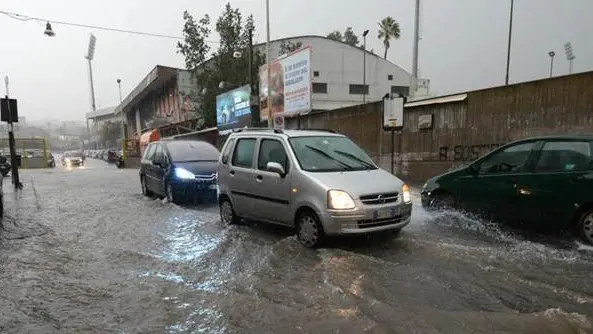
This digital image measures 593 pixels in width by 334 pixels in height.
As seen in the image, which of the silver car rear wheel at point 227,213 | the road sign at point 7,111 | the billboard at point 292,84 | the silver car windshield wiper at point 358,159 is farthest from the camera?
the billboard at point 292,84

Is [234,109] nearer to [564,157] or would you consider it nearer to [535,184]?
[535,184]

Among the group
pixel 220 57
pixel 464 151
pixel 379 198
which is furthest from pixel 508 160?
pixel 220 57

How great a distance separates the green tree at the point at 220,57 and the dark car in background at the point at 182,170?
23.0m

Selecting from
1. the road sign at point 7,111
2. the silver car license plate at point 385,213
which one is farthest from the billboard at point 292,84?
the silver car license plate at point 385,213

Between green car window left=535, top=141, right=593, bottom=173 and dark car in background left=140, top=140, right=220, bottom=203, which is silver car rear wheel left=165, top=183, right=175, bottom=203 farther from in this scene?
green car window left=535, top=141, right=593, bottom=173

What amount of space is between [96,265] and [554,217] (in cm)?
618

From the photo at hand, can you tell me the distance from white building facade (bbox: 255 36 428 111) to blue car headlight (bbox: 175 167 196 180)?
94.9ft

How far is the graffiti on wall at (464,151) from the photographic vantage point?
1149 centimetres

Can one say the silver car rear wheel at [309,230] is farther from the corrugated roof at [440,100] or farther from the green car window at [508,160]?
the corrugated roof at [440,100]

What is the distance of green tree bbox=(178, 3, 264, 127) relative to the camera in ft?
116

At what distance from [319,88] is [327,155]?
34842mm

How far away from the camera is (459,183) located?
7895 mm

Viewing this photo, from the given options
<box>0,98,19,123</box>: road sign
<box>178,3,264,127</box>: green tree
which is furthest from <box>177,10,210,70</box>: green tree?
<box>0,98,19,123</box>: road sign

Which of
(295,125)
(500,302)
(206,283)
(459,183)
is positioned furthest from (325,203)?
(295,125)
